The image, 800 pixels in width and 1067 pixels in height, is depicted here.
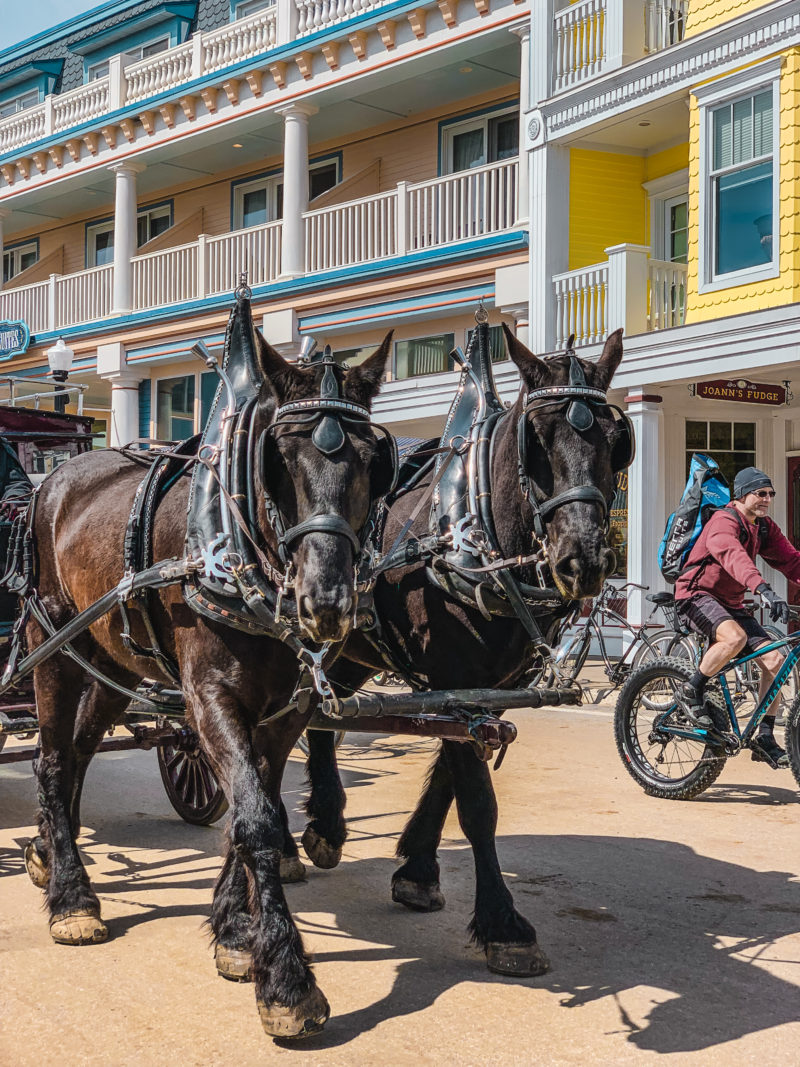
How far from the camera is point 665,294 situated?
1559cm

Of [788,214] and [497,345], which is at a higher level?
[788,214]

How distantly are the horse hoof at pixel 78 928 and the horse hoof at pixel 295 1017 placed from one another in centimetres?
124

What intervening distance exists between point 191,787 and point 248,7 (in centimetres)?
1998

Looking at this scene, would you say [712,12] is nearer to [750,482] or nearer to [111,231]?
[750,482]

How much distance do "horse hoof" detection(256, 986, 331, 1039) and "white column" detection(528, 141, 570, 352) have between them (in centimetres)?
1361

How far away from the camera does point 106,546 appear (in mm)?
4988

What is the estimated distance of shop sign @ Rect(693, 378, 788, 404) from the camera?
48.3ft

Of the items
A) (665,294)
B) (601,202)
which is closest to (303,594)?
(665,294)

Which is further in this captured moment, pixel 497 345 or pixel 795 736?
pixel 497 345

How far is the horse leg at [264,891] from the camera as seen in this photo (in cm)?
377

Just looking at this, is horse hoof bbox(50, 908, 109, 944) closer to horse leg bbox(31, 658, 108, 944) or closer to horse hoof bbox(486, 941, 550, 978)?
horse leg bbox(31, 658, 108, 944)

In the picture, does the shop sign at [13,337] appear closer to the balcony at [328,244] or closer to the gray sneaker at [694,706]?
the balcony at [328,244]

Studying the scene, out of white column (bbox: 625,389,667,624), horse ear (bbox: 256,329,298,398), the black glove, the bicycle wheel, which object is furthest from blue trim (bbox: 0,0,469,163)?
horse ear (bbox: 256,329,298,398)

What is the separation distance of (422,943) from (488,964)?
0.43 metres
